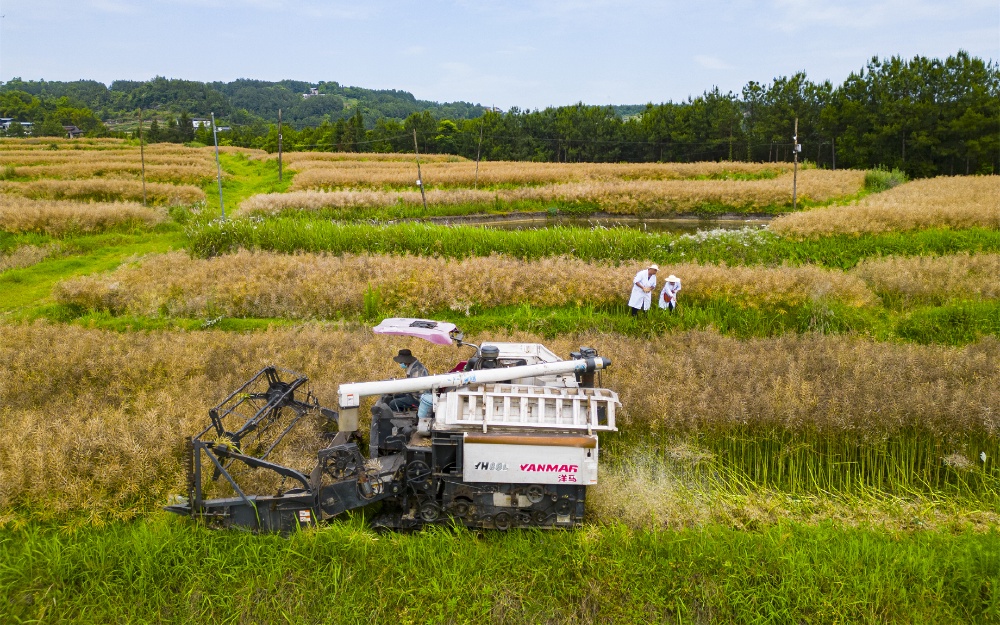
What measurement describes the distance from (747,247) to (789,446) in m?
10.8

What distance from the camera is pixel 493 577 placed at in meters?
5.35

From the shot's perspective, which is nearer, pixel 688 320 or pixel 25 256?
pixel 688 320

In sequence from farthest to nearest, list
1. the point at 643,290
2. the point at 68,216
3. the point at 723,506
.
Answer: the point at 68,216
the point at 643,290
the point at 723,506

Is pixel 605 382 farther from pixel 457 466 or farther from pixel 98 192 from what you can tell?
pixel 98 192

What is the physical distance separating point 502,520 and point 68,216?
20389mm

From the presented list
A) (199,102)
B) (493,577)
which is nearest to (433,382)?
(493,577)

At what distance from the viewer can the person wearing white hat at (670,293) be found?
40.5 feet

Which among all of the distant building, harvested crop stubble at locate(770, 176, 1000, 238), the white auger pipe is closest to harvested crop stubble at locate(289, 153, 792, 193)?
harvested crop stubble at locate(770, 176, 1000, 238)

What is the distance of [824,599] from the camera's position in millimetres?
5023

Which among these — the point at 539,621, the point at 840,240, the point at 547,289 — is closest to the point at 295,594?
the point at 539,621

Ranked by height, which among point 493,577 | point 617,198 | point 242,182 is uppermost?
point 242,182

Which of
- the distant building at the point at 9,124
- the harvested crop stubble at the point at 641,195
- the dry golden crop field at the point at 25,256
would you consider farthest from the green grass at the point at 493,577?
the distant building at the point at 9,124

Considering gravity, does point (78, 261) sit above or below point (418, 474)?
above

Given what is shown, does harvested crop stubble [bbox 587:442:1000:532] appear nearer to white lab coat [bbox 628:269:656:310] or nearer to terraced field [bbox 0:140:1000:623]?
terraced field [bbox 0:140:1000:623]
